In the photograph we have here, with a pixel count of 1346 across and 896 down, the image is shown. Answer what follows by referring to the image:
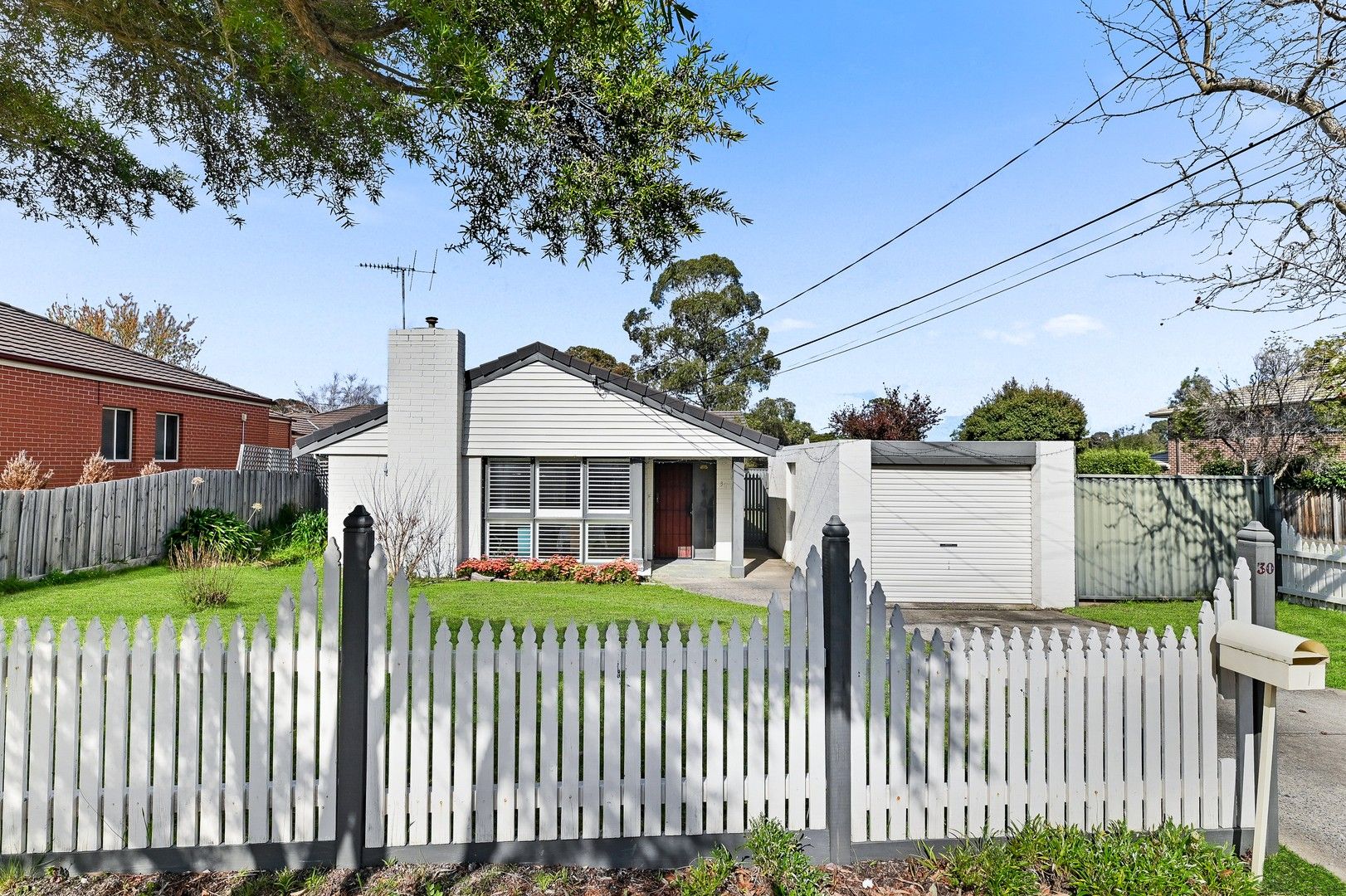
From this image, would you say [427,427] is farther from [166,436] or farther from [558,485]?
[166,436]

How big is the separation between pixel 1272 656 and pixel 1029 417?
87.8ft

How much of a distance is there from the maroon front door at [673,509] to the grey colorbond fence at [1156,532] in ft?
25.3

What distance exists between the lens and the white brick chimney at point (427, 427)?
12742 mm

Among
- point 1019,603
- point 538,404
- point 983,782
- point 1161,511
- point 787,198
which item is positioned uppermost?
point 787,198

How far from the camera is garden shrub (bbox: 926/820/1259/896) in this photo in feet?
9.77

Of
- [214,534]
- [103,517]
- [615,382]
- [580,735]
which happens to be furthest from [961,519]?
[103,517]

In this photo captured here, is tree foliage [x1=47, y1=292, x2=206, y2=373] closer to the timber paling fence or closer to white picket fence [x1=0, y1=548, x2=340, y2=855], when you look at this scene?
white picket fence [x1=0, y1=548, x2=340, y2=855]

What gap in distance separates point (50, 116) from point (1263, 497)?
16.3 m

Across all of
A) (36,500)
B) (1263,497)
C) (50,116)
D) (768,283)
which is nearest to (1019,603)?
(1263,497)

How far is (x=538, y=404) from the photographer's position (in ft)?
44.6

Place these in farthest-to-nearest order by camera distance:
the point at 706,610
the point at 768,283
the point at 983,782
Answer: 1. the point at 768,283
2. the point at 706,610
3. the point at 983,782

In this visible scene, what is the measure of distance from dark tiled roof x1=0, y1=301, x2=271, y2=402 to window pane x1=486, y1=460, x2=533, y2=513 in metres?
9.72

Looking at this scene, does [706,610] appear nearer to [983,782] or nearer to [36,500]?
[983,782]

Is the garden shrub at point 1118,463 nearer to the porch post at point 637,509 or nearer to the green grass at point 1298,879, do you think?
the porch post at point 637,509
